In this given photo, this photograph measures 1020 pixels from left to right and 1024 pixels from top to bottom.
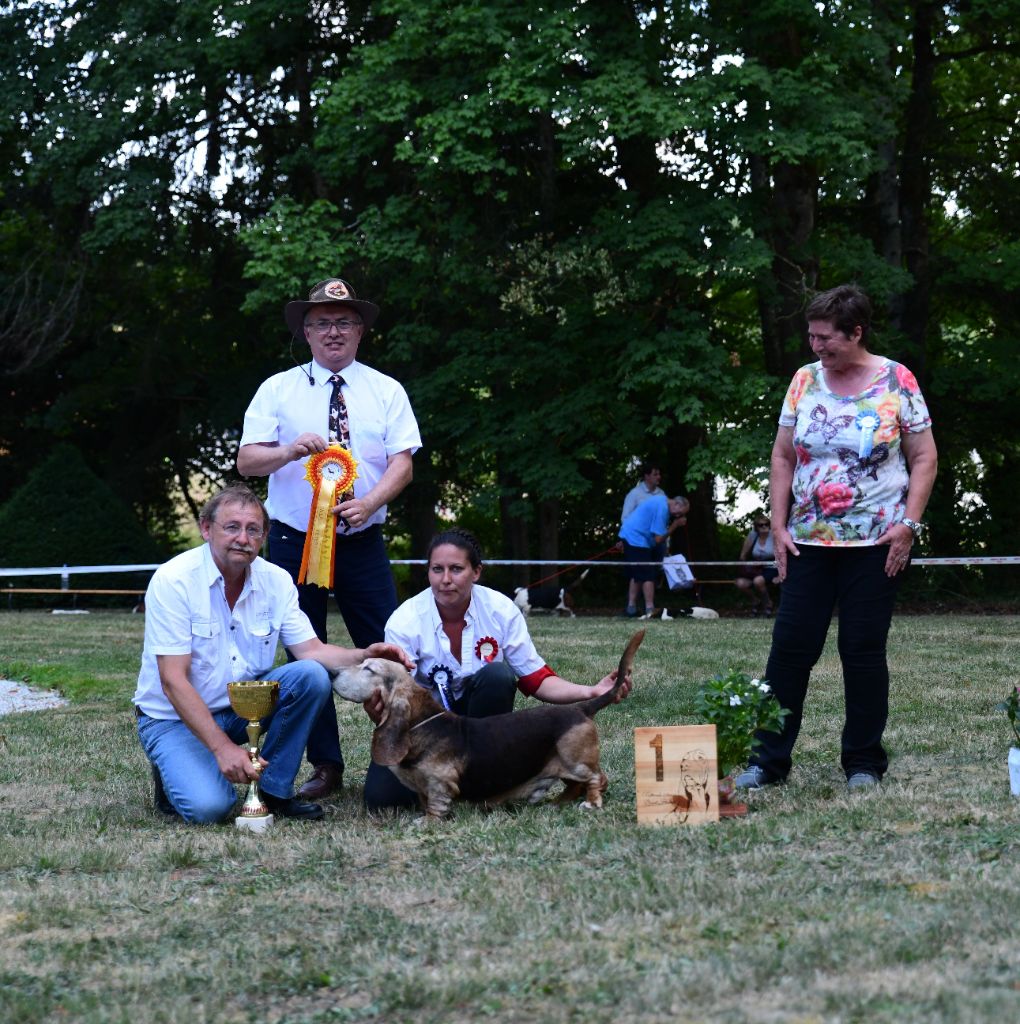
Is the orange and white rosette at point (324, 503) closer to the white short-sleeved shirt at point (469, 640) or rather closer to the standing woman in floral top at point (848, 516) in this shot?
the white short-sleeved shirt at point (469, 640)

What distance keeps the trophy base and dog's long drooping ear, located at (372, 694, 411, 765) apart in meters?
0.44

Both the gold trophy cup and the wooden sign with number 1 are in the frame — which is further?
the gold trophy cup

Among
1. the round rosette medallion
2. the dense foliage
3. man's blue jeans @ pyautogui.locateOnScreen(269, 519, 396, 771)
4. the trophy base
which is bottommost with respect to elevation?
the trophy base

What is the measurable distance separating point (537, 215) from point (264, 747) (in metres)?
15.4

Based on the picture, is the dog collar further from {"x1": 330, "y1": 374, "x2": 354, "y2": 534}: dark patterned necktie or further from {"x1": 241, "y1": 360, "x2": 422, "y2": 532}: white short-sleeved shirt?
{"x1": 330, "y1": 374, "x2": 354, "y2": 534}: dark patterned necktie

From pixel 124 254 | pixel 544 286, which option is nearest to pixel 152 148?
pixel 124 254

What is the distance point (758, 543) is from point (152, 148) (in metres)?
10.9

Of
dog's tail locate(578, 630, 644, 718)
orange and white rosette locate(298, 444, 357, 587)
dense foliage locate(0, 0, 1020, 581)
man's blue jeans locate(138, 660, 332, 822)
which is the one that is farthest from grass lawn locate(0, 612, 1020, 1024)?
dense foliage locate(0, 0, 1020, 581)

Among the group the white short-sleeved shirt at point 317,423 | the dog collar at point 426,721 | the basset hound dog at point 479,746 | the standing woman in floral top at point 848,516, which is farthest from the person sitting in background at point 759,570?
the dog collar at point 426,721

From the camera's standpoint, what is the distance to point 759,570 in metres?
19.0

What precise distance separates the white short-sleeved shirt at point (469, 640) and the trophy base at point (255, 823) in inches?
30.8

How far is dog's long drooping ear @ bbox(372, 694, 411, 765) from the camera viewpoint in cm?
478

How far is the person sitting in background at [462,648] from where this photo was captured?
513 cm

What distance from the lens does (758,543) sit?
18906 millimetres
